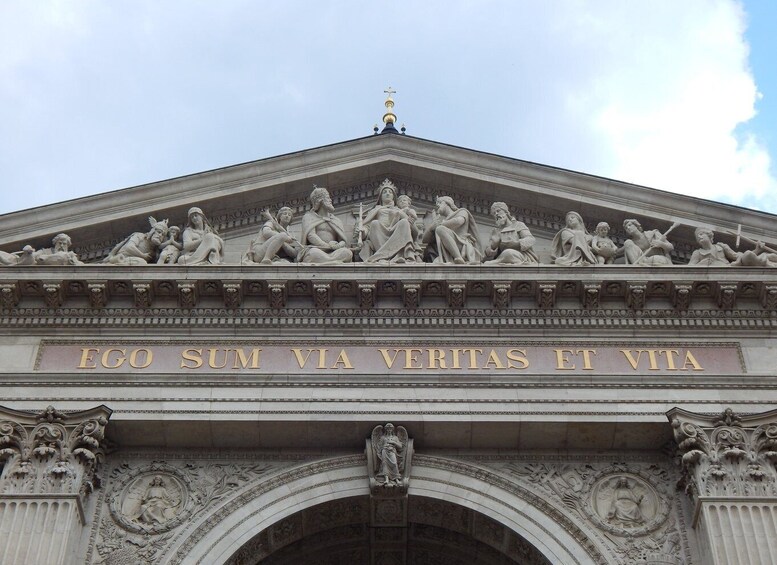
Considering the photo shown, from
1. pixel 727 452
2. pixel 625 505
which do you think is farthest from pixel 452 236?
pixel 727 452

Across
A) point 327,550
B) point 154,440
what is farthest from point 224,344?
point 327,550

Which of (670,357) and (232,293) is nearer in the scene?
(670,357)

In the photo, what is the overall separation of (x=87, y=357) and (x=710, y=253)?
10221 millimetres

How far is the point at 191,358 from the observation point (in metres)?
22.0

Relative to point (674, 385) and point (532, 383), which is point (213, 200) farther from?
point (674, 385)

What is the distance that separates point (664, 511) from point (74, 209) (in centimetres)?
1095

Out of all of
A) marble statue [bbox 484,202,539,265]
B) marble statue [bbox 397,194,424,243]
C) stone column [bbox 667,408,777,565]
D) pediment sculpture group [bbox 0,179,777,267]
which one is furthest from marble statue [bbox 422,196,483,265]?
stone column [bbox 667,408,777,565]

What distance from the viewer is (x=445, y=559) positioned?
72.4 feet

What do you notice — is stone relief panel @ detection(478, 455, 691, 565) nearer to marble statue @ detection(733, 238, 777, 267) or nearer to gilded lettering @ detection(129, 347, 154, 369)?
marble statue @ detection(733, 238, 777, 267)

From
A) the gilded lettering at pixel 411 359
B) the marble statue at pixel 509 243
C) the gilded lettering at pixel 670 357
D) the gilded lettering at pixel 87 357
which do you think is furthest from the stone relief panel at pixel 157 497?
the gilded lettering at pixel 670 357

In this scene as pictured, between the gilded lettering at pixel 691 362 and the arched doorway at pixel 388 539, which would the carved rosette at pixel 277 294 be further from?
the gilded lettering at pixel 691 362

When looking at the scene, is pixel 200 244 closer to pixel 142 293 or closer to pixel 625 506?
pixel 142 293

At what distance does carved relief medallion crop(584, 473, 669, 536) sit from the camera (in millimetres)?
20422

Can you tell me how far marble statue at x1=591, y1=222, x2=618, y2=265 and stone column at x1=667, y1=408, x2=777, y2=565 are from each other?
11.1 feet
